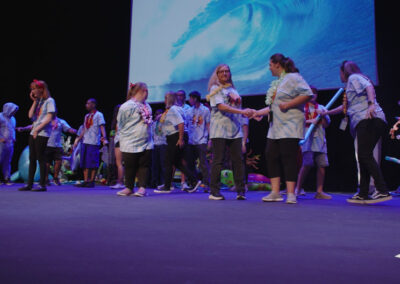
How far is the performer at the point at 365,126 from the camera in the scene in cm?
371

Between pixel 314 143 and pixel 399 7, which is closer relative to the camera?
pixel 314 143

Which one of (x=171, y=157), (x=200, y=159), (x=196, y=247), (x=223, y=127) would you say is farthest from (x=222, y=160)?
(x=196, y=247)

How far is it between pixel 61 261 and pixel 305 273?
0.79 metres

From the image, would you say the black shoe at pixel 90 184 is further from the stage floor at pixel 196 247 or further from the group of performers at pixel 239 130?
the stage floor at pixel 196 247

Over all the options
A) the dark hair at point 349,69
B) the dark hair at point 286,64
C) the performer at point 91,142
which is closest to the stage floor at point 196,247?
the dark hair at point 286,64

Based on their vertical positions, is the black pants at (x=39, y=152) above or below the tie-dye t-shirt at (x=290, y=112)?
below

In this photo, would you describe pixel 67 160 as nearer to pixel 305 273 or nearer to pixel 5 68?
pixel 5 68

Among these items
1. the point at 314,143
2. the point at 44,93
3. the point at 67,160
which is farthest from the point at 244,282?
the point at 67,160

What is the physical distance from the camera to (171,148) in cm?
546

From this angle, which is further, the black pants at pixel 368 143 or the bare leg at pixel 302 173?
the bare leg at pixel 302 173

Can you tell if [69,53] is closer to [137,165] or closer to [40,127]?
[40,127]

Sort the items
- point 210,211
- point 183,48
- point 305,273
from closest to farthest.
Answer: point 305,273 → point 210,211 → point 183,48

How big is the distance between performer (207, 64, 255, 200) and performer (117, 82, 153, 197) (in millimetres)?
799

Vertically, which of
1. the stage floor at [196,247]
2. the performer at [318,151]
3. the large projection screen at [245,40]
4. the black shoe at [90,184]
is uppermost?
the large projection screen at [245,40]
